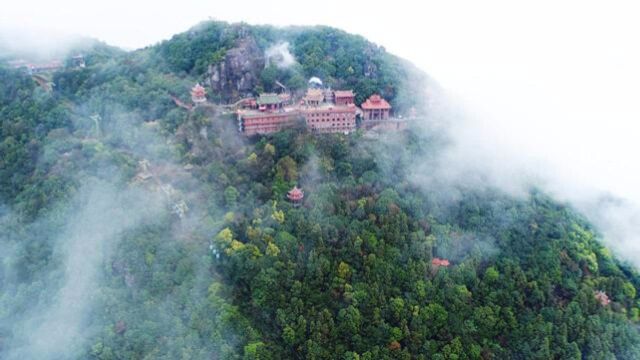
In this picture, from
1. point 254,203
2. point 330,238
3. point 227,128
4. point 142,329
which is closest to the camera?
point 142,329

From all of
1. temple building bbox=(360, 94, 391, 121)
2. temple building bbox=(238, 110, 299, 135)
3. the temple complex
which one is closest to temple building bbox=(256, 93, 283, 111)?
the temple complex

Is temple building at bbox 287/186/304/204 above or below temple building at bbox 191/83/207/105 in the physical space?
below

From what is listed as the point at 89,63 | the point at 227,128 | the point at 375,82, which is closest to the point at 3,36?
the point at 89,63

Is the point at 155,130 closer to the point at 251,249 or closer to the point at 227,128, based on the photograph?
the point at 227,128

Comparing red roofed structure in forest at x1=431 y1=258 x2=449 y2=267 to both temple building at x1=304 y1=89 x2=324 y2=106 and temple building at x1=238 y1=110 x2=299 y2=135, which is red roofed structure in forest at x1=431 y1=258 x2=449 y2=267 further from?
temple building at x1=304 y1=89 x2=324 y2=106

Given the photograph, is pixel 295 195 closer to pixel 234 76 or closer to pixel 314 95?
pixel 314 95
